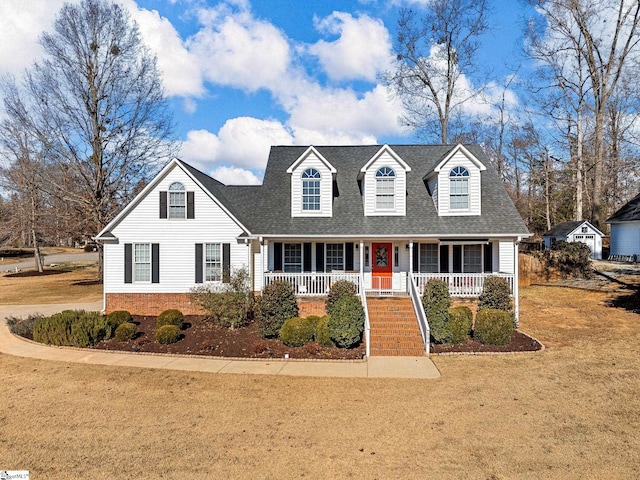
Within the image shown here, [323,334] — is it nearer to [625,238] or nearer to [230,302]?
[230,302]

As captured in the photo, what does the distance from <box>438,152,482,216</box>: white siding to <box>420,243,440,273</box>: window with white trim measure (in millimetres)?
1608

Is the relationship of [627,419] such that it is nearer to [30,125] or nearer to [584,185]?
[30,125]

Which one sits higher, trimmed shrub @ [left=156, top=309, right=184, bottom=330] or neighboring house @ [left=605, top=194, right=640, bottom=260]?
neighboring house @ [left=605, top=194, right=640, bottom=260]

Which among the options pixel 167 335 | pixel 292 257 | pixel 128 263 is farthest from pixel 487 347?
pixel 128 263

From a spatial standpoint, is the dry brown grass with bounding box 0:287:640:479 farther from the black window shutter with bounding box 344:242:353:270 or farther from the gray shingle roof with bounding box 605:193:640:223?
the gray shingle roof with bounding box 605:193:640:223

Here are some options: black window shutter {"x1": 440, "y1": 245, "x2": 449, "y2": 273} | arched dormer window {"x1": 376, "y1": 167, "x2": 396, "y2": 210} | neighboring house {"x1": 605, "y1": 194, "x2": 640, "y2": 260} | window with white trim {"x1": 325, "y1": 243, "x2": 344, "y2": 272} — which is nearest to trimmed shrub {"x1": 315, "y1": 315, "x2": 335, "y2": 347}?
window with white trim {"x1": 325, "y1": 243, "x2": 344, "y2": 272}

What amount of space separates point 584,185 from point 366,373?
3881 centimetres

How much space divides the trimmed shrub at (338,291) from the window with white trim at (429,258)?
420cm

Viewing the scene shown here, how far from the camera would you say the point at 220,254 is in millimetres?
16750

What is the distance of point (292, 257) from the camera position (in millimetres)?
17781

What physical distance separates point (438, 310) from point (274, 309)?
5.60m

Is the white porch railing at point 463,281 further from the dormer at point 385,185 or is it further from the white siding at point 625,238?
the white siding at point 625,238

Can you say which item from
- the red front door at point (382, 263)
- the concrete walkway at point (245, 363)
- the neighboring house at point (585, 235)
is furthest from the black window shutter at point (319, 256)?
the neighboring house at point (585, 235)

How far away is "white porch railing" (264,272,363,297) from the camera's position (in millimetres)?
15922
